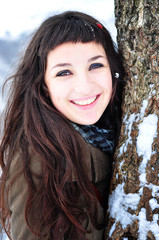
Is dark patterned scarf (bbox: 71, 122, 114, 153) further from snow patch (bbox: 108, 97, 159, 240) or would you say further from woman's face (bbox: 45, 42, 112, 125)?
snow patch (bbox: 108, 97, 159, 240)

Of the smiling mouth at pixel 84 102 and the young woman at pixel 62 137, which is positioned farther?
the smiling mouth at pixel 84 102

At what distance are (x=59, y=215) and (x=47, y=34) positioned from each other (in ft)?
3.96

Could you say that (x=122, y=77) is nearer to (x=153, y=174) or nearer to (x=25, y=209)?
(x=153, y=174)

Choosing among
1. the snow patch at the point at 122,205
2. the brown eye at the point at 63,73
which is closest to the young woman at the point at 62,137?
the brown eye at the point at 63,73

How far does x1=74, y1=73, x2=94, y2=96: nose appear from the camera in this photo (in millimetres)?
1549

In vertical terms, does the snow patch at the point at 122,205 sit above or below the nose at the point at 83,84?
below

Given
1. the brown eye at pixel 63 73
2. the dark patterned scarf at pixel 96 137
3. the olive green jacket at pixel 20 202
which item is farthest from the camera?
the dark patterned scarf at pixel 96 137

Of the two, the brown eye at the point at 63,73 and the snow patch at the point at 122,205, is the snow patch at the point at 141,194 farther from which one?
the brown eye at the point at 63,73

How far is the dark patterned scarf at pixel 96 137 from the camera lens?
1.74 metres

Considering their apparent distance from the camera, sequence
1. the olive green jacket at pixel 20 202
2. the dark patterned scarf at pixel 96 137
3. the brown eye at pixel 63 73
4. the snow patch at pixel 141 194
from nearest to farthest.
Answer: the snow patch at pixel 141 194 → the olive green jacket at pixel 20 202 → the brown eye at pixel 63 73 → the dark patterned scarf at pixel 96 137

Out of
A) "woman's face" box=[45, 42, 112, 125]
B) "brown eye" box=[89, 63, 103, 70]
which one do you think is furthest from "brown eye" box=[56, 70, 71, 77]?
"brown eye" box=[89, 63, 103, 70]

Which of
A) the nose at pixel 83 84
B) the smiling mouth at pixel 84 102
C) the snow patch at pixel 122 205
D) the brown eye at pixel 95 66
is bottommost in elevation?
the snow patch at pixel 122 205

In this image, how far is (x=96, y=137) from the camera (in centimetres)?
179

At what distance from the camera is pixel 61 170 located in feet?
5.11
